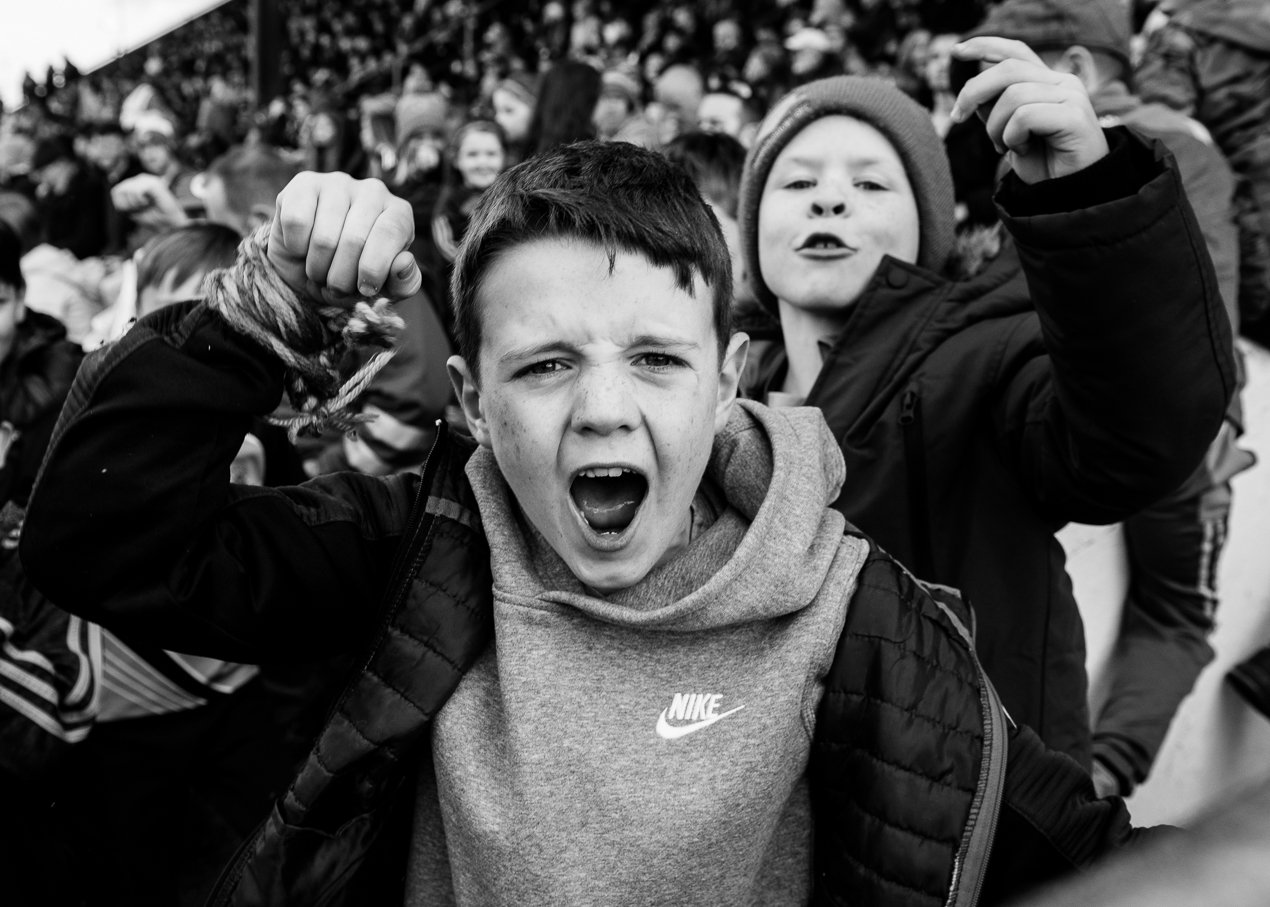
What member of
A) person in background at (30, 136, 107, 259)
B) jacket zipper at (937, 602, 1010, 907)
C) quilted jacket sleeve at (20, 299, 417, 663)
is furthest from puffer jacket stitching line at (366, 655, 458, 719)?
A: person in background at (30, 136, 107, 259)

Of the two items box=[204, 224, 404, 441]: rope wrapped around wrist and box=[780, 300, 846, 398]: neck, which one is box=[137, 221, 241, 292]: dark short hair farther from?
box=[204, 224, 404, 441]: rope wrapped around wrist

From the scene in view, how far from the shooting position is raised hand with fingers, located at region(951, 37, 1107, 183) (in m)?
1.21

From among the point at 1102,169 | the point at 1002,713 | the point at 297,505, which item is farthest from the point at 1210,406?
the point at 297,505

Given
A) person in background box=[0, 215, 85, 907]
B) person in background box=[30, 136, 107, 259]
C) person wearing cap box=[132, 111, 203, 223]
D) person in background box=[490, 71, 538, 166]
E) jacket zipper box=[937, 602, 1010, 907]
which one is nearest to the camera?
jacket zipper box=[937, 602, 1010, 907]

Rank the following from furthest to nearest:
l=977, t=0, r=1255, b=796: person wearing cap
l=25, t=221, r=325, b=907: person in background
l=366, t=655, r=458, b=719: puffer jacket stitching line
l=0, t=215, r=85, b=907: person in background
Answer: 1. l=977, t=0, r=1255, b=796: person wearing cap
2. l=25, t=221, r=325, b=907: person in background
3. l=0, t=215, r=85, b=907: person in background
4. l=366, t=655, r=458, b=719: puffer jacket stitching line

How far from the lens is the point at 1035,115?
121 centimetres

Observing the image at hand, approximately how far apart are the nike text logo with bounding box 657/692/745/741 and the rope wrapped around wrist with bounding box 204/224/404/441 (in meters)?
Answer: 0.51

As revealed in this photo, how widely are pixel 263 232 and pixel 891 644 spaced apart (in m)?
0.84

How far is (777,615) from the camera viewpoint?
129cm

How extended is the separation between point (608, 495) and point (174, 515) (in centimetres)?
49

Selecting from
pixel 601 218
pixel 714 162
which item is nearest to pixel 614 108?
pixel 714 162

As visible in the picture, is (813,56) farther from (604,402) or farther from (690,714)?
(690,714)

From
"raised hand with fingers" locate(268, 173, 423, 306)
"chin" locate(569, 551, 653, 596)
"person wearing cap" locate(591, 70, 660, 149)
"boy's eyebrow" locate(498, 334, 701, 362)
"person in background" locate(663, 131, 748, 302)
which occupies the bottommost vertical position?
"person wearing cap" locate(591, 70, 660, 149)

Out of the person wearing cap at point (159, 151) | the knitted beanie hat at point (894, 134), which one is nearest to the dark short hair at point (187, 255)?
the knitted beanie hat at point (894, 134)
